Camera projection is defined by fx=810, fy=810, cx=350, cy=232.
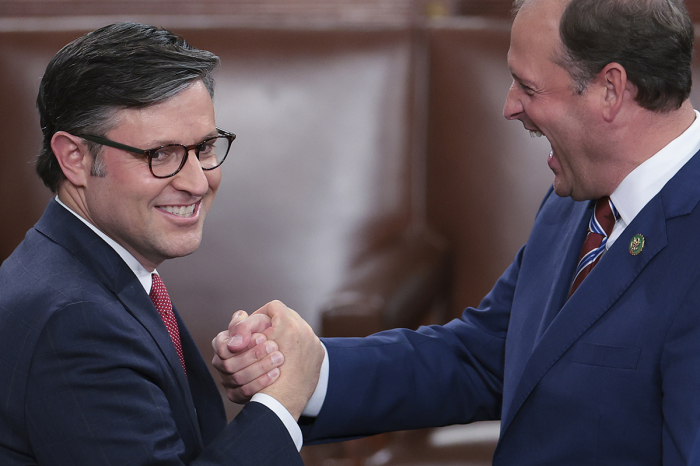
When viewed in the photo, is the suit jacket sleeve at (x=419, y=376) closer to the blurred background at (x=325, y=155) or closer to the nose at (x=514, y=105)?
the nose at (x=514, y=105)

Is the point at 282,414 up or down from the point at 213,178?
down

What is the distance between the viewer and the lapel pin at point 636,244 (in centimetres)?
112

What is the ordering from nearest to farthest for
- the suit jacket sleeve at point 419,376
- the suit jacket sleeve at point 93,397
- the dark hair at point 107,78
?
the suit jacket sleeve at point 93,397 < the dark hair at point 107,78 < the suit jacket sleeve at point 419,376

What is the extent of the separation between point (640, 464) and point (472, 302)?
2.94 feet

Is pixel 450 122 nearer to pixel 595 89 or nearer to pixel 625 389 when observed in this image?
pixel 595 89

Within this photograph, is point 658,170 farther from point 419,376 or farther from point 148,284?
point 148,284

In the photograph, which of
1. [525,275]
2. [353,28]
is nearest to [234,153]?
[353,28]

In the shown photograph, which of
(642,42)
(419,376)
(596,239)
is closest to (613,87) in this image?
(642,42)

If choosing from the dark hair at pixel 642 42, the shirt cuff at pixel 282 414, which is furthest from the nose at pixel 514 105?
the shirt cuff at pixel 282 414

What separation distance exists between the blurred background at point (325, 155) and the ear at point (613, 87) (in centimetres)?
75

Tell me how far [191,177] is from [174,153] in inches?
1.6

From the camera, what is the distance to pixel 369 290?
1.68 metres

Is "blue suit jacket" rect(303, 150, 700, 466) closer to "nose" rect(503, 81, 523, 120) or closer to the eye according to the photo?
"nose" rect(503, 81, 523, 120)

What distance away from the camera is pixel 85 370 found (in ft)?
3.05
